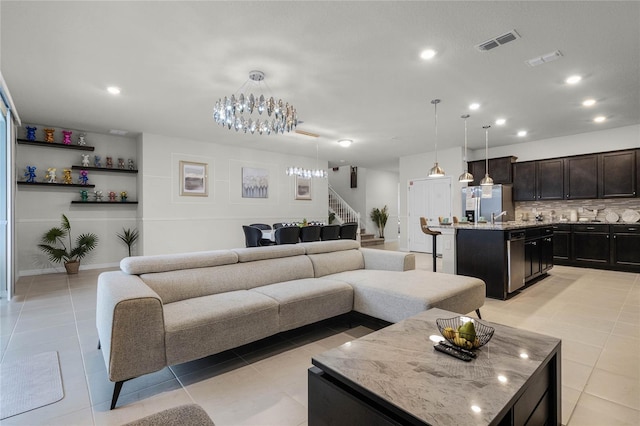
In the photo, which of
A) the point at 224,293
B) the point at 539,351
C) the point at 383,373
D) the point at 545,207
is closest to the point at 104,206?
the point at 224,293

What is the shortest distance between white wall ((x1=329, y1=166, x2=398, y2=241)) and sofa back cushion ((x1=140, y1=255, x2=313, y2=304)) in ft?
26.9

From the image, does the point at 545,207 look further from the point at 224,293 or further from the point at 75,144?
the point at 75,144

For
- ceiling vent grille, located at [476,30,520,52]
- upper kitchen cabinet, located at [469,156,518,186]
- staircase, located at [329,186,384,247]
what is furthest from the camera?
staircase, located at [329,186,384,247]

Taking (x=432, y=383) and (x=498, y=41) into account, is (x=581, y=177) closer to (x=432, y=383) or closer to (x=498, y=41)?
(x=498, y=41)

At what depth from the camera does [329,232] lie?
6.39 metres

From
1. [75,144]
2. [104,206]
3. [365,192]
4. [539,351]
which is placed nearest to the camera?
[539,351]

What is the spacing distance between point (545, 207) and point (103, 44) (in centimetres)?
870

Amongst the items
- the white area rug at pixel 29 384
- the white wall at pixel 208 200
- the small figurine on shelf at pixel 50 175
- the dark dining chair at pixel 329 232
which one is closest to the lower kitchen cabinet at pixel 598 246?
the dark dining chair at pixel 329 232

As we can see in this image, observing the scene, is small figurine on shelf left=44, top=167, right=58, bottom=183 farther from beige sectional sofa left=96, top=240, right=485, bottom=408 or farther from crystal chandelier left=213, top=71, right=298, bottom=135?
beige sectional sofa left=96, top=240, right=485, bottom=408

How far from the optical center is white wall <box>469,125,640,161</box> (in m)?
6.21

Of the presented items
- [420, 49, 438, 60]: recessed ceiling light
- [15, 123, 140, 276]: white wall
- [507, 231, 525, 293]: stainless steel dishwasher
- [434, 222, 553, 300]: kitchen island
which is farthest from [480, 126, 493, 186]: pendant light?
[15, 123, 140, 276]: white wall

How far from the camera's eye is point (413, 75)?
377 centimetres

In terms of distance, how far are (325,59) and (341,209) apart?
8212mm

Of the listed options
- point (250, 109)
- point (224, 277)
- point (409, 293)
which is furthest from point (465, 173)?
point (224, 277)
